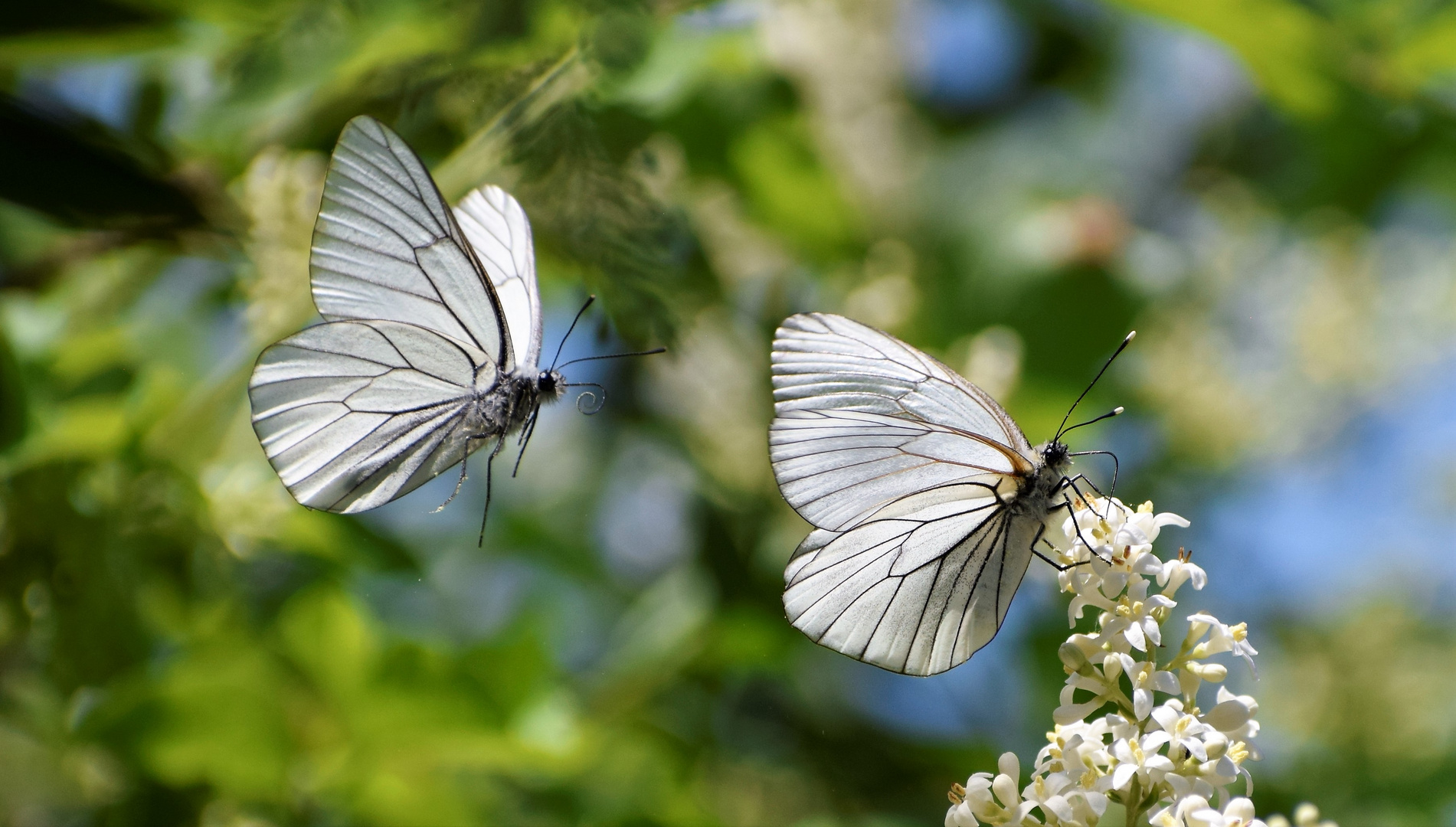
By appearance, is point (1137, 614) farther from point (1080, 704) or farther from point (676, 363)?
point (676, 363)

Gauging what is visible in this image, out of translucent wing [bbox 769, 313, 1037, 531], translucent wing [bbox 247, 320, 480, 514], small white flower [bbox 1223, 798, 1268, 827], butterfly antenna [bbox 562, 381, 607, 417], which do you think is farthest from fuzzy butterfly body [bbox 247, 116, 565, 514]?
small white flower [bbox 1223, 798, 1268, 827]

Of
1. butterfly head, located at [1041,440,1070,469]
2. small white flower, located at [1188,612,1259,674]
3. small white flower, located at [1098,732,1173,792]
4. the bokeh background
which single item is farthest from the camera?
the bokeh background

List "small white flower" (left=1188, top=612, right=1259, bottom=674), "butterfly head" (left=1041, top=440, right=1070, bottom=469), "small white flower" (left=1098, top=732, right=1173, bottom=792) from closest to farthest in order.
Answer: "small white flower" (left=1098, top=732, right=1173, bottom=792) < "small white flower" (left=1188, top=612, right=1259, bottom=674) < "butterfly head" (left=1041, top=440, right=1070, bottom=469)

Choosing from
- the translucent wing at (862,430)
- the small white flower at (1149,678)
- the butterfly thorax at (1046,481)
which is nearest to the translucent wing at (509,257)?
the translucent wing at (862,430)

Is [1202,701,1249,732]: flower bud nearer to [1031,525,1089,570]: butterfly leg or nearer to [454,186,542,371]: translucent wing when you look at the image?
[1031,525,1089,570]: butterfly leg

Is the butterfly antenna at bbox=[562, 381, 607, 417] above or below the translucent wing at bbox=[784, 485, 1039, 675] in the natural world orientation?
above

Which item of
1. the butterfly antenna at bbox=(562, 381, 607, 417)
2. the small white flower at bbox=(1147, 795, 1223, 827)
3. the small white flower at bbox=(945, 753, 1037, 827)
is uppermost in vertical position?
the butterfly antenna at bbox=(562, 381, 607, 417)

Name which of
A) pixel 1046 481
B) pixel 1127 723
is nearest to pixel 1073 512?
pixel 1046 481
